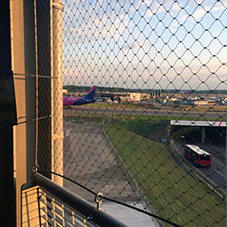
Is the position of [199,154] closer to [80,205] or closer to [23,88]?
[80,205]

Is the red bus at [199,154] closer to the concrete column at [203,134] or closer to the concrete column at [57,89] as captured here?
the concrete column at [203,134]

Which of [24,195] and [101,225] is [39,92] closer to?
[24,195]

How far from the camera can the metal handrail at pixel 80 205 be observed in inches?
32.1

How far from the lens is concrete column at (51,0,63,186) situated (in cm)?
141

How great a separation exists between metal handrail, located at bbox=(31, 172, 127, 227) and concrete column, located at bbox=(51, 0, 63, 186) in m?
0.21

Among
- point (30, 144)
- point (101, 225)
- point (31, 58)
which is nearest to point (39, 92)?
point (31, 58)

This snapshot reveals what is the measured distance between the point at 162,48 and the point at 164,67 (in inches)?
2.9

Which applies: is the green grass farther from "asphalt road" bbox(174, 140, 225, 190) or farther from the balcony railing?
the balcony railing

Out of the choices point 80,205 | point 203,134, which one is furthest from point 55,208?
point 203,134

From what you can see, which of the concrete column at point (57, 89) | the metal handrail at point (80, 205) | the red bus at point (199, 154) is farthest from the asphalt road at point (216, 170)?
the concrete column at point (57, 89)

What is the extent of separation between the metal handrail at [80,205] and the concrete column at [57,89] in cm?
21

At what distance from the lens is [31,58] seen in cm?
133

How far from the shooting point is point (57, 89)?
1.45 m

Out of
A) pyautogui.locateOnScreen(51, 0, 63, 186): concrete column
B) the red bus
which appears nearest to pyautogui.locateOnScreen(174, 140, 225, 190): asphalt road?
the red bus
